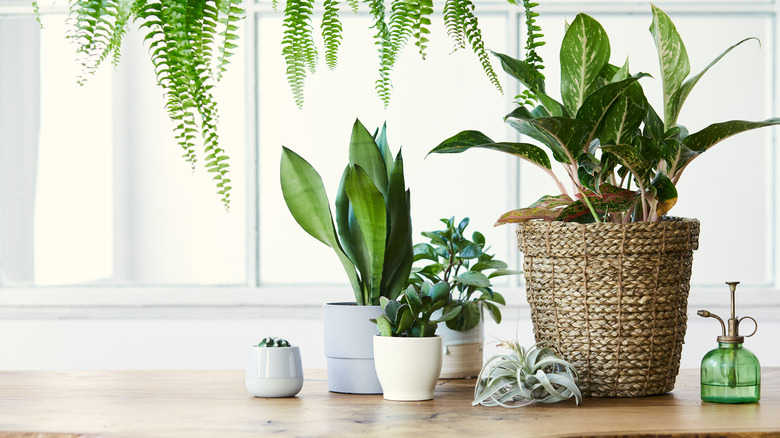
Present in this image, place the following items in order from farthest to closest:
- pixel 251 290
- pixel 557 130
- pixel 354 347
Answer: pixel 251 290 → pixel 354 347 → pixel 557 130

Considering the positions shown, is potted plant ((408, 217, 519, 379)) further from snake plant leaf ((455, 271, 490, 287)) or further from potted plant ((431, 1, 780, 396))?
potted plant ((431, 1, 780, 396))

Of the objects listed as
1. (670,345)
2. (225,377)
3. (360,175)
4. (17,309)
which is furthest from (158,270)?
(670,345)

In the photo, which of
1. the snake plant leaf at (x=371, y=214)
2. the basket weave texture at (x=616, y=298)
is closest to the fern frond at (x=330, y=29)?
the snake plant leaf at (x=371, y=214)

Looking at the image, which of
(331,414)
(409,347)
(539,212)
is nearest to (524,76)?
(539,212)

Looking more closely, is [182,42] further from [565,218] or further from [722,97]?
[722,97]

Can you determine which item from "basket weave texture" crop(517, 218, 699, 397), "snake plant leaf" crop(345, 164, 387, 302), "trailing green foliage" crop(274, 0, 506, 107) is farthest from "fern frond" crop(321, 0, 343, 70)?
"basket weave texture" crop(517, 218, 699, 397)

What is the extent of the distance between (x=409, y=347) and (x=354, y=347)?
0.12 meters

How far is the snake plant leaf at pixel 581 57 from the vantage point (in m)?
1.08

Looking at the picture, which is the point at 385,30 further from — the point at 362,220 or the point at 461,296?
the point at 461,296

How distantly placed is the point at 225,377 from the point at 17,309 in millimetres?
1332

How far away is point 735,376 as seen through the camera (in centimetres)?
105

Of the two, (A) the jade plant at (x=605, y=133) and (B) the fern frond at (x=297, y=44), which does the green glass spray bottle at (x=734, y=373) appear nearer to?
(A) the jade plant at (x=605, y=133)

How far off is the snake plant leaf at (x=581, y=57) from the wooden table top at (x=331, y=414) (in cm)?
46

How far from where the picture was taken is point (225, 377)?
132 cm
